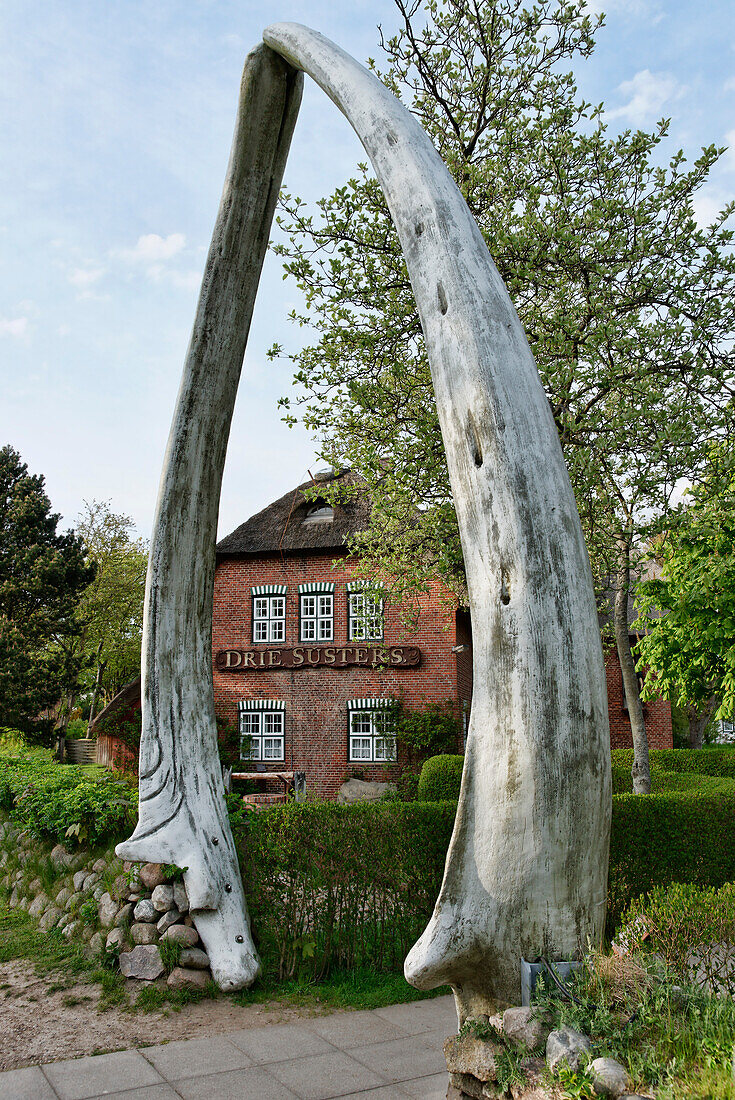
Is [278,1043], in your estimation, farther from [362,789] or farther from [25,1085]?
[362,789]

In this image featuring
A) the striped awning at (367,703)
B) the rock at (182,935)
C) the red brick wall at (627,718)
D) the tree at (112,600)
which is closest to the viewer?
the rock at (182,935)

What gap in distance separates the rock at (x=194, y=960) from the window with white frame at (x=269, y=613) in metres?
15.0

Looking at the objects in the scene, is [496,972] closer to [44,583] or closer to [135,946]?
[135,946]

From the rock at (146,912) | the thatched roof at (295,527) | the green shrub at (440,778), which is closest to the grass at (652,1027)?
the rock at (146,912)

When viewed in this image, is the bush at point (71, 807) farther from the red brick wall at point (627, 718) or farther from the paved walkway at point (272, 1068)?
the red brick wall at point (627, 718)

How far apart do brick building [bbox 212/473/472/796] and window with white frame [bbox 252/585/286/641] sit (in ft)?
0.09

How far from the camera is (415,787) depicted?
17734 millimetres

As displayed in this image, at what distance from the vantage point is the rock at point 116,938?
594 centimetres

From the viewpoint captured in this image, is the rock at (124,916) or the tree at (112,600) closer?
the rock at (124,916)

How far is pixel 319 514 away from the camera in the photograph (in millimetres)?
21672

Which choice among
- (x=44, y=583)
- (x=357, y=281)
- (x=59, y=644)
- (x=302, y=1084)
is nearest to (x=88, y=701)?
(x=59, y=644)

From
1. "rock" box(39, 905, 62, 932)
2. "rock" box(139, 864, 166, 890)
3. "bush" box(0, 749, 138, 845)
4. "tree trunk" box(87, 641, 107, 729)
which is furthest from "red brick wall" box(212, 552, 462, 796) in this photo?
"tree trunk" box(87, 641, 107, 729)

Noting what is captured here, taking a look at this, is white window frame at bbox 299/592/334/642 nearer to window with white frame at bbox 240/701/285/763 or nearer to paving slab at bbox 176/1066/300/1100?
window with white frame at bbox 240/701/285/763

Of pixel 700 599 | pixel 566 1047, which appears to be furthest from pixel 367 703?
pixel 566 1047
